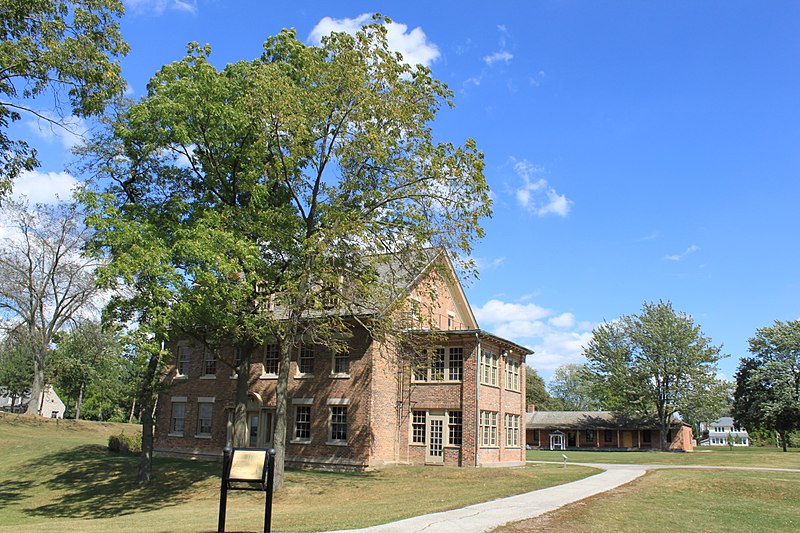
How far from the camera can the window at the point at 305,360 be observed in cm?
3036

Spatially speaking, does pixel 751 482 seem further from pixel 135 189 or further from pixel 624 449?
pixel 624 449

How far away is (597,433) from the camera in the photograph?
6450 cm

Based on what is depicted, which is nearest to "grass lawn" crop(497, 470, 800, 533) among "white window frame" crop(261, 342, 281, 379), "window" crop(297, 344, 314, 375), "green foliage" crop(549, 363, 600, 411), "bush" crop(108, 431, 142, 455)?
"window" crop(297, 344, 314, 375)

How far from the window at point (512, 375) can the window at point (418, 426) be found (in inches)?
218

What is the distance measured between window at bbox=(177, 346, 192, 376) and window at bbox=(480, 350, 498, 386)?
1553 cm

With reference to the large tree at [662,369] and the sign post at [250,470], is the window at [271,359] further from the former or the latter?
the large tree at [662,369]

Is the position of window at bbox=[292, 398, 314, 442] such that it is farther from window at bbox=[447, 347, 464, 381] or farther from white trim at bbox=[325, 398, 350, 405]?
window at bbox=[447, 347, 464, 381]

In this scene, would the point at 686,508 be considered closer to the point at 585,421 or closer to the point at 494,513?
the point at 494,513

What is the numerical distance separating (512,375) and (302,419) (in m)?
11.6

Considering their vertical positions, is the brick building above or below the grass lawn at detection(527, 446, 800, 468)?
above

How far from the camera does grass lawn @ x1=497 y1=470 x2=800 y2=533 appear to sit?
13.1 metres

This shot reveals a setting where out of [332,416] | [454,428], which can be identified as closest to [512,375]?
[454,428]

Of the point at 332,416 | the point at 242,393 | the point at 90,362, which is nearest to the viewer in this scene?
the point at 242,393

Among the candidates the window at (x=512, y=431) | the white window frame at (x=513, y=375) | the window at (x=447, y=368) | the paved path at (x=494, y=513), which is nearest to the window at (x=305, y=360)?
the window at (x=447, y=368)
